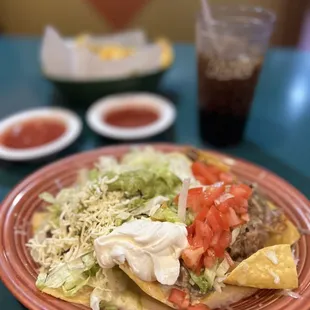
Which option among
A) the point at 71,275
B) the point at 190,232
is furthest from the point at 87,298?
the point at 190,232

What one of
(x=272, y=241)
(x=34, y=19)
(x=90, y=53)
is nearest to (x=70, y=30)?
(x=34, y=19)

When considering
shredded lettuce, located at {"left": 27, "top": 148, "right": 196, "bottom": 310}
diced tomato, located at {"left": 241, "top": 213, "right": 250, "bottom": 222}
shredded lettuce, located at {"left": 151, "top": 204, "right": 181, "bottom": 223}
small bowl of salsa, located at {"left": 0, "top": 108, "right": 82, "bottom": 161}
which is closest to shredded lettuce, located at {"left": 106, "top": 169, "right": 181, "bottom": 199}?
shredded lettuce, located at {"left": 27, "top": 148, "right": 196, "bottom": 310}

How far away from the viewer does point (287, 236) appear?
123 centimetres

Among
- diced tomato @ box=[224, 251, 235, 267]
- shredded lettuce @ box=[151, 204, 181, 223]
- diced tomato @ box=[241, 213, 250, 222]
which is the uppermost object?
shredded lettuce @ box=[151, 204, 181, 223]

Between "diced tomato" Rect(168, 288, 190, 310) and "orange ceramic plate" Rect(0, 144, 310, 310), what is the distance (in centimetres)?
13

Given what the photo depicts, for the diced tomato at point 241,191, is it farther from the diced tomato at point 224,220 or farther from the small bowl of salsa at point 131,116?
the small bowl of salsa at point 131,116

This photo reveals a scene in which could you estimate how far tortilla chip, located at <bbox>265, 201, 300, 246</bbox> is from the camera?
48.2 inches

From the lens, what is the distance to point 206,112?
1.84m

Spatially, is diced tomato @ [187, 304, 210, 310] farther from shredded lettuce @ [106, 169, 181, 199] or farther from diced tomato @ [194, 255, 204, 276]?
shredded lettuce @ [106, 169, 181, 199]

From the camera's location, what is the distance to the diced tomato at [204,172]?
1.34 m

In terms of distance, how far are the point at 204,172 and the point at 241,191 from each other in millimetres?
204

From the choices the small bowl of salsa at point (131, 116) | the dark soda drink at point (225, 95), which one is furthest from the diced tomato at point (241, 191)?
the small bowl of salsa at point (131, 116)

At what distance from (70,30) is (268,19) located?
9.42 feet

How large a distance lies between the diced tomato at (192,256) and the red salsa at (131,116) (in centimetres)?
101
